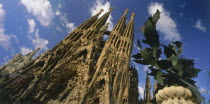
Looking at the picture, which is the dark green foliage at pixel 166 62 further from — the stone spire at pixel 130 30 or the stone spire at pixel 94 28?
the stone spire at pixel 130 30

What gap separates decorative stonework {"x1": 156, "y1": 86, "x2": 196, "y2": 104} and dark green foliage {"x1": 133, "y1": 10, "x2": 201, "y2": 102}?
14 cm

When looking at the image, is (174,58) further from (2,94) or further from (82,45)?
(82,45)

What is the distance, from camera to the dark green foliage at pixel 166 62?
258 cm

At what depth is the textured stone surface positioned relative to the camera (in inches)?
435

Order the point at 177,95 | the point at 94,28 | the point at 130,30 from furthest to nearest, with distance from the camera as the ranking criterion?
the point at 130,30, the point at 94,28, the point at 177,95

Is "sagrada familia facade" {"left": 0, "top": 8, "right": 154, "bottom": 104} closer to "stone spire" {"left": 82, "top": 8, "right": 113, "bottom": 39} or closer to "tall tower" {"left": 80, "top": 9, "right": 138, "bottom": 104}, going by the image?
"tall tower" {"left": 80, "top": 9, "right": 138, "bottom": 104}

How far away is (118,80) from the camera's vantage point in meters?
13.9

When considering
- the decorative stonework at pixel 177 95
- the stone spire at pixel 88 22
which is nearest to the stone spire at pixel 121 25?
the stone spire at pixel 88 22

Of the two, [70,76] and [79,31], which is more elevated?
[79,31]

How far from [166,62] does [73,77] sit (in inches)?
463

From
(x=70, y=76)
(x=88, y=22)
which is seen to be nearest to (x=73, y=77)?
(x=70, y=76)

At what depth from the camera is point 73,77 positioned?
1375 cm

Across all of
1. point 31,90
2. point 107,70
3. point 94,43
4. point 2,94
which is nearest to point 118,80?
point 107,70

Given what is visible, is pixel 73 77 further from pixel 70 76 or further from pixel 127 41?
pixel 127 41
